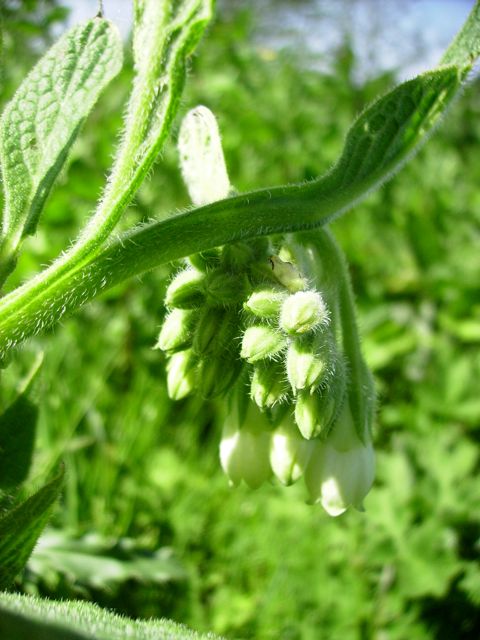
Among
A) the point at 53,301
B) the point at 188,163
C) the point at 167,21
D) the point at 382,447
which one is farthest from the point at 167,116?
the point at 382,447

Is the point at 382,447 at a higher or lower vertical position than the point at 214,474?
lower

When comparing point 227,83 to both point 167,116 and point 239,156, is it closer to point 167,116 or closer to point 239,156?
point 239,156

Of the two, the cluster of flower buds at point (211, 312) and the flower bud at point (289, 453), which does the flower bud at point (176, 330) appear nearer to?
the cluster of flower buds at point (211, 312)

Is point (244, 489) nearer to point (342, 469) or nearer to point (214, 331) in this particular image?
point (342, 469)

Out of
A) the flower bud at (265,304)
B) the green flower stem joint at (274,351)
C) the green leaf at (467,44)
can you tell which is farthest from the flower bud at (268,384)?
the green leaf at (467,44)

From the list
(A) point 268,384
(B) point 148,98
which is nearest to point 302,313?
(A) point 268,384

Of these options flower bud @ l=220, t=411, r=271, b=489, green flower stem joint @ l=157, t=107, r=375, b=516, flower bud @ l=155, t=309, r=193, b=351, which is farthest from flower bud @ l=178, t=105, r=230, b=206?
flower bud @ l=220, t=411, r=271, b=489
